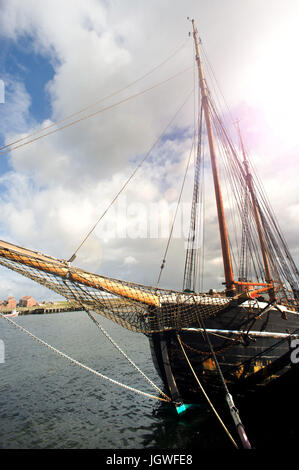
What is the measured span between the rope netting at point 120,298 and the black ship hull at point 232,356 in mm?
550

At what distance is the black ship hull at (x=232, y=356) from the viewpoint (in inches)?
291

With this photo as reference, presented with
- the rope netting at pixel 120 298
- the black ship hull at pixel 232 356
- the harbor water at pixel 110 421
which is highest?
the rope netting at pixel 120 298

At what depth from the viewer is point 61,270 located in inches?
223

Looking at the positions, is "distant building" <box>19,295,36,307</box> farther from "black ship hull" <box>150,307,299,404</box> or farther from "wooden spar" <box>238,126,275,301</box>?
"black ship hull" <box>150,307,299,404</box>

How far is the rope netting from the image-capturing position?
556 cm

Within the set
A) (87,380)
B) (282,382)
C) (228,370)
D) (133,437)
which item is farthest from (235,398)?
(87,380)

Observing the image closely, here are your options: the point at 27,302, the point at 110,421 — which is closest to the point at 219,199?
the point at 110,421

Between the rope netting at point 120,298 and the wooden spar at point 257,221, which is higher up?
the wooden spar at point 257,221

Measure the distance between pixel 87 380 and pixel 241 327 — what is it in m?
11.4

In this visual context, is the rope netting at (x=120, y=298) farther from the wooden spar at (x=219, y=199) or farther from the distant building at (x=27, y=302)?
the distant building at (x=27, y=302)

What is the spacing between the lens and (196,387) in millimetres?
7555

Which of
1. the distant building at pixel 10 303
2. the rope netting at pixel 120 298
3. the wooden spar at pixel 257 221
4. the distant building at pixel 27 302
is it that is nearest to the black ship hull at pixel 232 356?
the rope netting at pixel 120 298

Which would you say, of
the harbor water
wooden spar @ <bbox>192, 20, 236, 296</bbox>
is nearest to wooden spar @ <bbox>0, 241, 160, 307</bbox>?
wooden spar @ <bbox>192, 20, 236, 296</bbox>

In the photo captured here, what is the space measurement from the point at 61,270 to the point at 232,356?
21.2 feet
